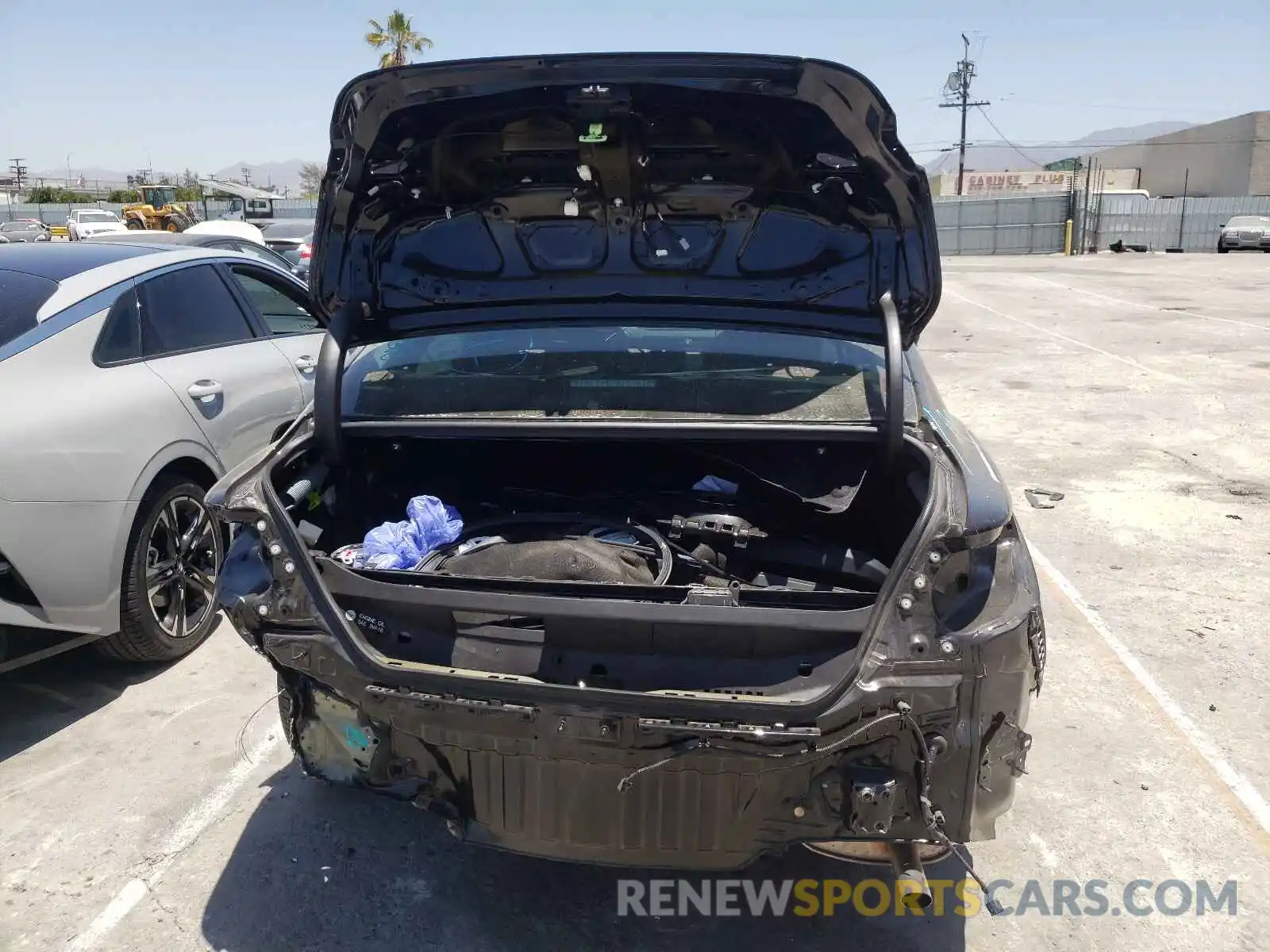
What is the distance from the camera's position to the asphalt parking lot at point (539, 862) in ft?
8.26

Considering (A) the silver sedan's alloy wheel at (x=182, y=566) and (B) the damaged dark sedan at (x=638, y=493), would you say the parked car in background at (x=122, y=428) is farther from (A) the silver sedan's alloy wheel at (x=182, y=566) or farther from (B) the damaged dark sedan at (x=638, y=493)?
(B) the damaged dark sedan at (x=638, y=493)

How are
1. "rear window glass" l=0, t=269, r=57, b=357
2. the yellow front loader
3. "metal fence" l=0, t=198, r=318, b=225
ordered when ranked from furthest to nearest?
"metal fence" l=0, t=198, r=318, b=225 < the yellow front loader < "rear window glass" l=0, t=269, r=57, b=357

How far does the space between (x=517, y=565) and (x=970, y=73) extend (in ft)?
225

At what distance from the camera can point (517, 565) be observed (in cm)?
277

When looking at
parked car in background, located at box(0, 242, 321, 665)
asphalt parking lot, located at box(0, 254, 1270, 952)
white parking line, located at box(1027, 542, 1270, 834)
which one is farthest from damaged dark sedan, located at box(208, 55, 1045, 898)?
white parking line, located at box(1027, 542, 1270, 834)

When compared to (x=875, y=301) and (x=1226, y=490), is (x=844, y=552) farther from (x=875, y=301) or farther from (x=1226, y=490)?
(x=1226, y=490)

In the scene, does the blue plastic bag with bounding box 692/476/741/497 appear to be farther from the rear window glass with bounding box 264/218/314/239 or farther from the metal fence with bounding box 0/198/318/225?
the metal fence with bounding box 0/198/318/225

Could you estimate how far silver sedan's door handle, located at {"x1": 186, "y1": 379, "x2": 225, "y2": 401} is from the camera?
159 inches

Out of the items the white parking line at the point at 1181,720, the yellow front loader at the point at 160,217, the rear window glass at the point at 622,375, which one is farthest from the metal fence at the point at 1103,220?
the rear window glass at the point at 622,375

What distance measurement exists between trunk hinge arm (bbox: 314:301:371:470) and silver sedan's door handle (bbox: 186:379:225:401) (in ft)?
4.55

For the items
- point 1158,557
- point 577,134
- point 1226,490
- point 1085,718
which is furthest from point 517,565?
point 1226,490

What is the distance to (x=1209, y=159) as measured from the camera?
49.7m

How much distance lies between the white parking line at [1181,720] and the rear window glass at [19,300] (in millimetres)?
4478

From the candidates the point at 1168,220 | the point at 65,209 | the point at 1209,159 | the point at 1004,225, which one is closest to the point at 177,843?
the point at 1004,225
